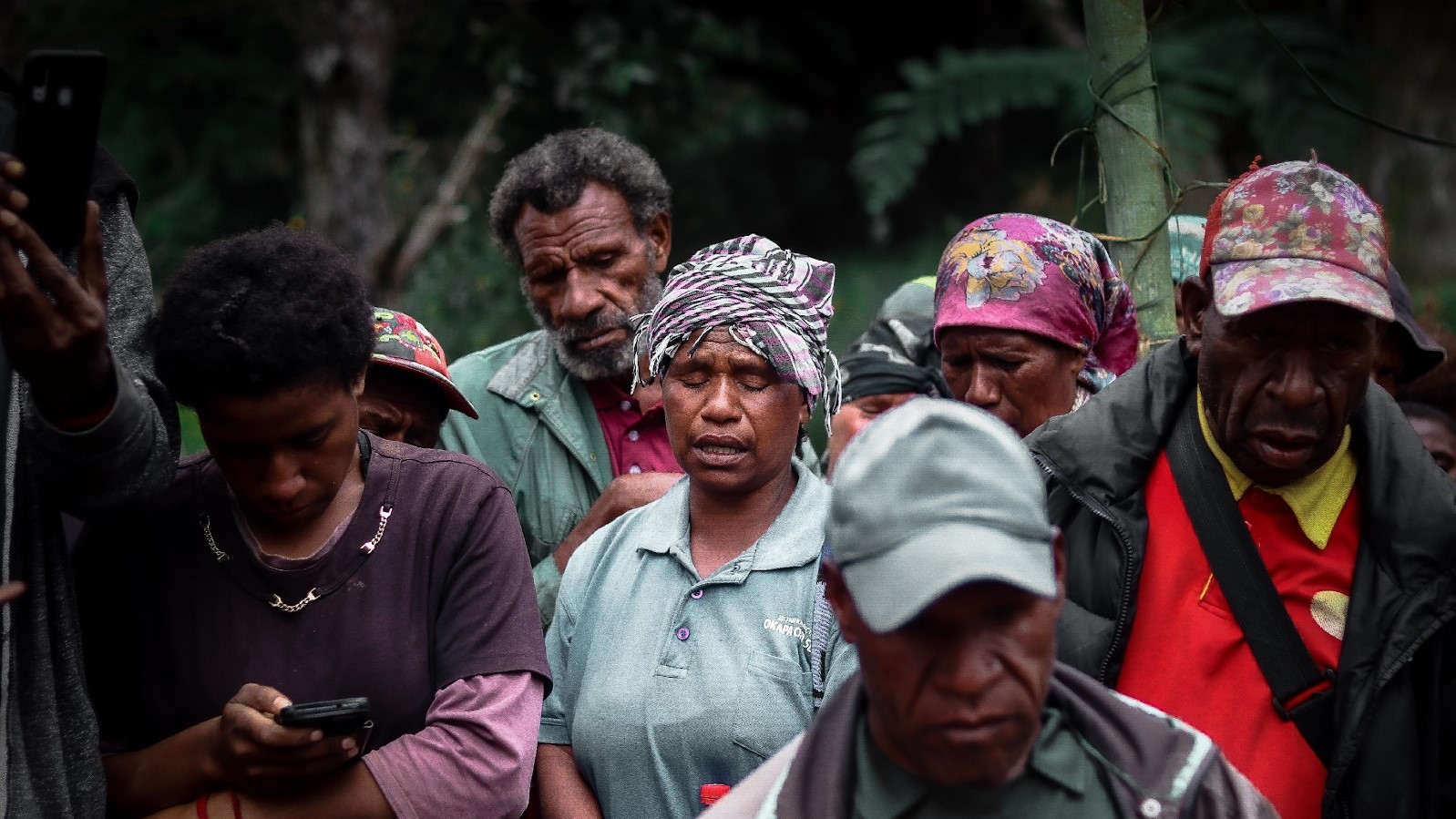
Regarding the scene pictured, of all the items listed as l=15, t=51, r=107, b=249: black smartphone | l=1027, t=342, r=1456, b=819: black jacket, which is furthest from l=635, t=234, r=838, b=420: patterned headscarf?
l=15, t=51, r=107, b=249: black smartphone

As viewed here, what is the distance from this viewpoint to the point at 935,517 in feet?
6.27

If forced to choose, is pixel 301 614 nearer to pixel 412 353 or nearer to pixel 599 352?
pixel 412 353

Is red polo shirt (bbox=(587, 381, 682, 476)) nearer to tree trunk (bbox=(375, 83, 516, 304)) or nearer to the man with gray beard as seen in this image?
the man with gray beard

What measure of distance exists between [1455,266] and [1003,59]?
4.08 meters

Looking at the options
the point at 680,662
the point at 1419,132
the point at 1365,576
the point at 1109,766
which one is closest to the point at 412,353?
the point at 680,662

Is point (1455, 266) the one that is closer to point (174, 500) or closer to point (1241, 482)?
point (1241, 482)

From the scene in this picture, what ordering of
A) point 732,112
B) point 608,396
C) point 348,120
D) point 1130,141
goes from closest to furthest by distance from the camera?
point 1130,141, point 608,396, point 348,120, point 732,112

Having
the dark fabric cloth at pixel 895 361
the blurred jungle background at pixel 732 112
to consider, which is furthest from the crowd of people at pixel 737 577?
the blurred jungle background at pixel 732 112

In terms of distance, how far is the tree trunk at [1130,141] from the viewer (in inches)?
150

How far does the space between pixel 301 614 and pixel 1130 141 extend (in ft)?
8.31

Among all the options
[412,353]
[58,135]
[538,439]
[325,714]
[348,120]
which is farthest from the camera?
[348,120]

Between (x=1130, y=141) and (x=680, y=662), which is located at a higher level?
(x=1130, y=141)

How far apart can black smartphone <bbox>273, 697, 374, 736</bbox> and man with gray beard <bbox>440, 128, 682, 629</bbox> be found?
1.48 m

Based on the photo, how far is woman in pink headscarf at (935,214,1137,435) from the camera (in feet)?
11.4
